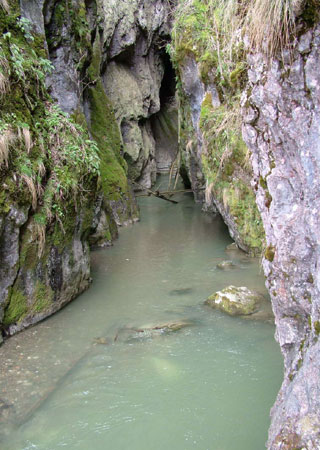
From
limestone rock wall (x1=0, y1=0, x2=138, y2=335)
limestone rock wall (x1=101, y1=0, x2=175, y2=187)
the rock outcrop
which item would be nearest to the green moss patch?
limestone rock wall (x1=0, y1=0, x2=138, y2=335)

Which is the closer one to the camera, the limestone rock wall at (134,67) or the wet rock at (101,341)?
the wet rock at (101,341)

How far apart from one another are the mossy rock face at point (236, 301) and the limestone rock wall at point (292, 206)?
3.02 metres

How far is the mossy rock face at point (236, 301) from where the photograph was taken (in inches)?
249

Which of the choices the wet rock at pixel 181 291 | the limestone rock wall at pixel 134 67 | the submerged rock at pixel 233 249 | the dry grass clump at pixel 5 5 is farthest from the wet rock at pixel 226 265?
the limestone rock wall at pixel 134 67

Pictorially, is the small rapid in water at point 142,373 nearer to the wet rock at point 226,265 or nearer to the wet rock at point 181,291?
the wet rock at point 181,291

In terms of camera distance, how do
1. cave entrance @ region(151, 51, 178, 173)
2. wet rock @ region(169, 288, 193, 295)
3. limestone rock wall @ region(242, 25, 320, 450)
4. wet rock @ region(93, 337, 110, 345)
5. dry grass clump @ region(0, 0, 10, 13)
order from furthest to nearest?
cave entrance @ region(151, 51, 178, 173) → wet rock @ region(169, 288, 193, 295) → dry grass clump @ region(0, 0, 10, 13) → wet rock @ region(93, 337, 110, 345) → limestone rock wall @ region(242, 25, 320, 450)

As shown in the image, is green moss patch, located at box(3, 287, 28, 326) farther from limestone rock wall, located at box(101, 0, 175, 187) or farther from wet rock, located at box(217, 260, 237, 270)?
limestone rock wall, located at box(101, 0, 175, 187)

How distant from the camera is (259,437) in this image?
379 cm

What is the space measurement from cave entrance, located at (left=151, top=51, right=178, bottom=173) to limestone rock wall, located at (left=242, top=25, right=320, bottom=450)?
933 inches

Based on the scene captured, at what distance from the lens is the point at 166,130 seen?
27109 millimetres

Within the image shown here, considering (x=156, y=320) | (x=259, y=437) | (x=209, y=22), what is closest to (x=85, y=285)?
(x=156, y=320)

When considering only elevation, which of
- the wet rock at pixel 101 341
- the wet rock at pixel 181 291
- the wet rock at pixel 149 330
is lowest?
the wet rock at pixel 101 341

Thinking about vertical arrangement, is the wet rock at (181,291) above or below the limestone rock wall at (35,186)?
below

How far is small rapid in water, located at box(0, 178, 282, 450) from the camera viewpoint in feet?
13.0
